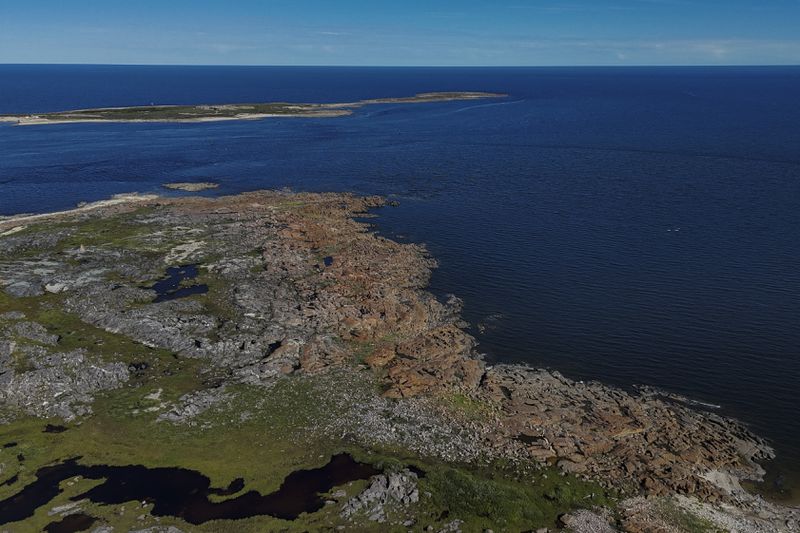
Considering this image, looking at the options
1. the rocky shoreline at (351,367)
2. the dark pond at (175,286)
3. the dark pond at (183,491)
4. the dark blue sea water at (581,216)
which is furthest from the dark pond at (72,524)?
the dark blue sea water at (581,216)

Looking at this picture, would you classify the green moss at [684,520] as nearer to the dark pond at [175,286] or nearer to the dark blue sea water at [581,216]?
the dark blue sea water at [581,216]

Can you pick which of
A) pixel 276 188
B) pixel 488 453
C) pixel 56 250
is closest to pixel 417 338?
pixel 488 453

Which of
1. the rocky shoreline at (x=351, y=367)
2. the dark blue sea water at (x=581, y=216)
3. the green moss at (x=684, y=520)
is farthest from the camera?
the dark blue sea water at (x=581, y=216)

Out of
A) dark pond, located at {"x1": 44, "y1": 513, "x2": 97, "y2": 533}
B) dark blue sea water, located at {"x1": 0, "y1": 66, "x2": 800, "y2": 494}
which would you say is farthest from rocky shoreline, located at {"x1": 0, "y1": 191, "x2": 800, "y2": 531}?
dark pond, located at {"x1": 44, "y1": 513, "x2": 97, "y2": 533}

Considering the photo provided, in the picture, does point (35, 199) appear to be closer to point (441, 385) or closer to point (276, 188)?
point (276, 188)

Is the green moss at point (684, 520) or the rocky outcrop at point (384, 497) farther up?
the rocky outcrop at point (384, 497)
